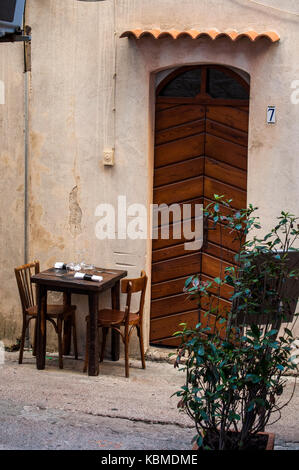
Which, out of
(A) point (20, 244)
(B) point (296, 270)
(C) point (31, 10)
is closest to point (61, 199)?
(A) point (20, 244)

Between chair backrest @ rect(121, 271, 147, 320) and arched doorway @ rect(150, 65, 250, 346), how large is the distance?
0.50m

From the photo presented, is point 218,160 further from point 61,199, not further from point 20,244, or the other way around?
point 20,244

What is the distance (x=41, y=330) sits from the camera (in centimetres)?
827

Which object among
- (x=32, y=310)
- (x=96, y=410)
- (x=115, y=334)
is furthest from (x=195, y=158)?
(x=96, y=410)

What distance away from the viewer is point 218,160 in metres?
8.47

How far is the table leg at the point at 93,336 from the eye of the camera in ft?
26.2

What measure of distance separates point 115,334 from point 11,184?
209 centimetres

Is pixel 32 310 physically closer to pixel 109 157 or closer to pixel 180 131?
pixel 109 157

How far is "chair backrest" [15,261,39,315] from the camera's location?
841 centimetres

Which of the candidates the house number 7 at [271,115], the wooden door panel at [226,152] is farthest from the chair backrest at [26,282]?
the house number 7 at [271,115]

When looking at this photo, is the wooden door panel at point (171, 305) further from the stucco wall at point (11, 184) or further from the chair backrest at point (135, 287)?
the stucco wall at point (11, 184)

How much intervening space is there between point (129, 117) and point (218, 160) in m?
1.07
